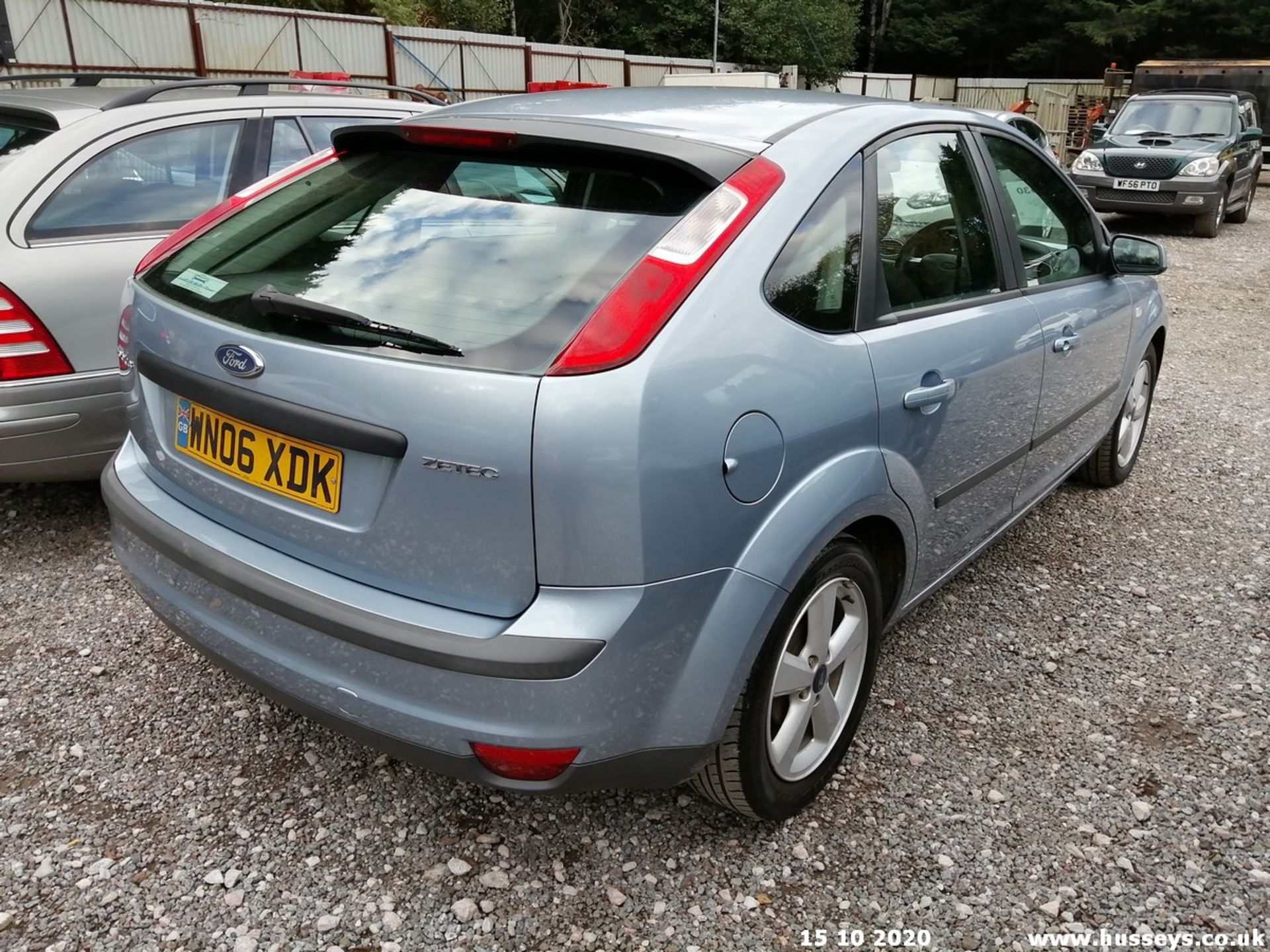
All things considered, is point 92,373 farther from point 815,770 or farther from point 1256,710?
point 1256,710

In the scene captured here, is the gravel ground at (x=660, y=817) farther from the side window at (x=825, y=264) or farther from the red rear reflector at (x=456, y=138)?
the red rear reflector at (x=456, y=138)

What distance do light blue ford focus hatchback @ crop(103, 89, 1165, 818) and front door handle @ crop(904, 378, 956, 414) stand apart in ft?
0.04

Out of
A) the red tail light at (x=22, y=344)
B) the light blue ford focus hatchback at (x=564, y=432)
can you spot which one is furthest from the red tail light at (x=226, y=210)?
the red tail light at (x=22, y=344)

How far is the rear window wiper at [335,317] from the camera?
1.83m

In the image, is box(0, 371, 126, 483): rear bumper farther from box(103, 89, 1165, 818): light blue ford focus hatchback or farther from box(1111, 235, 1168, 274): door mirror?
box(1111, 235, 1168, 274): door mirror

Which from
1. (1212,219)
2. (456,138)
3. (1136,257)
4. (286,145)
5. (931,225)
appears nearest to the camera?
(456,138)

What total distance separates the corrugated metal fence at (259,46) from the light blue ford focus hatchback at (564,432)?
54.9 feet

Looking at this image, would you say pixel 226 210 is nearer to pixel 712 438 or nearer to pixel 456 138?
pixel 456 138

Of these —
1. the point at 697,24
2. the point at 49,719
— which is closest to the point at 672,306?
the point at 49,719

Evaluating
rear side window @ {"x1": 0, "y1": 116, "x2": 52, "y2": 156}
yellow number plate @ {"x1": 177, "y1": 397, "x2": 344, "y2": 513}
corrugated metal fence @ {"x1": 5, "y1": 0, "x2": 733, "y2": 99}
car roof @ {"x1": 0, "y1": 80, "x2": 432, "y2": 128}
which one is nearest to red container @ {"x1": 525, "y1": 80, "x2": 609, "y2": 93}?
corrugated metal fence @ {"x1": 5, "y1": 0, "x2": 733, "y2": 99}

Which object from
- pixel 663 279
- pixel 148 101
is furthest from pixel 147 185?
pixel 663 279

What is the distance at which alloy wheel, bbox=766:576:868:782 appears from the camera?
221 cm

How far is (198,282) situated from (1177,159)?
13.5m

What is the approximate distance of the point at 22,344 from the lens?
329cm
